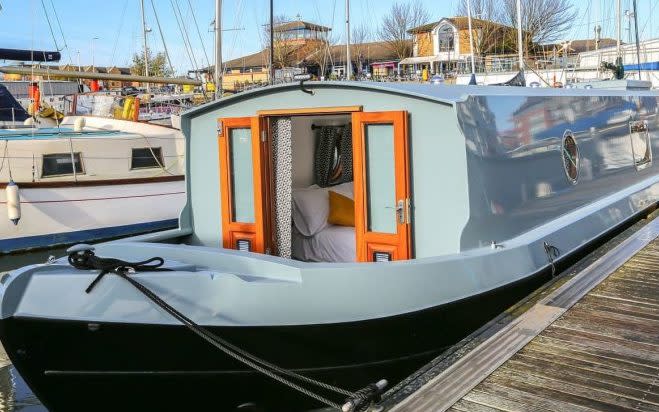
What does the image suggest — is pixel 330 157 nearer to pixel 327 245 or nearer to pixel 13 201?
pixel 327 245

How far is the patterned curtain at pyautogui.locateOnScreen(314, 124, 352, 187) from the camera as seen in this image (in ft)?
24.3

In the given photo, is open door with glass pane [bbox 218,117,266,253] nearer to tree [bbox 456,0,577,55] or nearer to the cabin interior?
the cabin interior

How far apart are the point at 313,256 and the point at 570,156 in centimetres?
305

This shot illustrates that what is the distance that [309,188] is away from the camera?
23.7ft

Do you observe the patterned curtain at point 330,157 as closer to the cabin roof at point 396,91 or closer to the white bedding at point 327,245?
the white bedding at point 327,245

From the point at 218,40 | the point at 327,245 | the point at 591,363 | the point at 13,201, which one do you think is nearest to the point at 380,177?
the point at 327,245

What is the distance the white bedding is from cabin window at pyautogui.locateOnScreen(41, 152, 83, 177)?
27.4ft

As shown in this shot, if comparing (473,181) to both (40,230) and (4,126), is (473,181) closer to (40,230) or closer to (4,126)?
(40,230)

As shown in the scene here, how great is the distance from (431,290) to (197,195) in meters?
2.78

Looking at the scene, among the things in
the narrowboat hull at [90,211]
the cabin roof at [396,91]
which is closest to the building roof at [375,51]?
the narrowboat hull at [90,211]

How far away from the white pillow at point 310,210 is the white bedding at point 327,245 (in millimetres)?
71

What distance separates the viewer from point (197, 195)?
263 inches

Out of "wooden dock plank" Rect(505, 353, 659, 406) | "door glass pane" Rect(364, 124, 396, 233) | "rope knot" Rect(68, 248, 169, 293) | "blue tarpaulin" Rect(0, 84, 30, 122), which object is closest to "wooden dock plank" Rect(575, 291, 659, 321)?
"wooden dock plank" Rect(505, 353, 659, 406)

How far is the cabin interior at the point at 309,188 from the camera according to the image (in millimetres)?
5590
